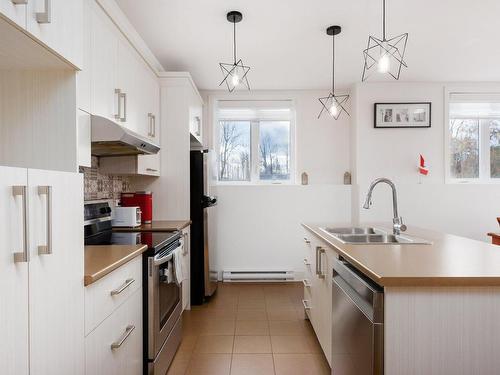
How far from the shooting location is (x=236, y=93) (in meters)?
4.57

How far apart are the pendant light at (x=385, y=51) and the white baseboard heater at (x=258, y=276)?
→ 8.25 feet

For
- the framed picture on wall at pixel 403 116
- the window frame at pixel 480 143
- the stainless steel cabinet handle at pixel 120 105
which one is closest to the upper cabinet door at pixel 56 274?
the stainless steel cabinet handle at pixel 120 105

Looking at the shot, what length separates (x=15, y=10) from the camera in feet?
3.34

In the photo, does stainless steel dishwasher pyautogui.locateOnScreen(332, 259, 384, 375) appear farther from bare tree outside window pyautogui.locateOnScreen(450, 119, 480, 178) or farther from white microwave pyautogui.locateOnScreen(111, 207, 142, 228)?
bare tree outside window pyautogui.locateOnScreen(450, 119, 480, 178)

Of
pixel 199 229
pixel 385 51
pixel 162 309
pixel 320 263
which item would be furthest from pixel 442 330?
pixel 199 229

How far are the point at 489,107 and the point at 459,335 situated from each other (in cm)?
431

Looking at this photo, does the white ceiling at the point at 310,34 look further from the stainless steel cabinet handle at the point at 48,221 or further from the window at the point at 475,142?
the stainless steel cabinet handle at the point at 48,221

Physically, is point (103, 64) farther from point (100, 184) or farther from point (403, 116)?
point (403, 116)

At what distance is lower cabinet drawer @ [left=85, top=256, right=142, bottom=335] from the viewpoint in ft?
4.34

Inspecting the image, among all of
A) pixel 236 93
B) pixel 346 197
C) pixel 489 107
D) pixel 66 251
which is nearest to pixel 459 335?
pixel 66 251

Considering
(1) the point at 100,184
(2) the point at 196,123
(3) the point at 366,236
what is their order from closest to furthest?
(3) the point at 366,236 → (1) the point at 100,184 → (2) the point at 196,123

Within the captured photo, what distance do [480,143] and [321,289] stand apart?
3584 millimetres

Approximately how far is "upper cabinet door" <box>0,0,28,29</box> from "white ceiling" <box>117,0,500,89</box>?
157cm

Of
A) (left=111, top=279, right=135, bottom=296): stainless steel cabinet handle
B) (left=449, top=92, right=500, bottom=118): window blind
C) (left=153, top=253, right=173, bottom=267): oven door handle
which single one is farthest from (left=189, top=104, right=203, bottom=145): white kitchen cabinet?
(left=449, top=92, right=500, bottom=118): window blind
